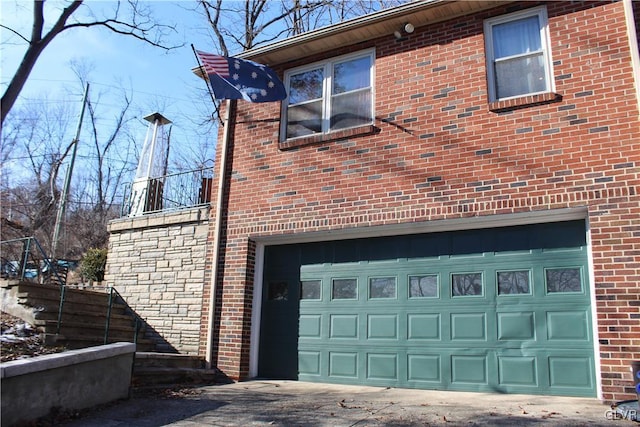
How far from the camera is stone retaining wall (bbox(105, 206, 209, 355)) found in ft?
29.9

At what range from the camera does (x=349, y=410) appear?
18.9 ft

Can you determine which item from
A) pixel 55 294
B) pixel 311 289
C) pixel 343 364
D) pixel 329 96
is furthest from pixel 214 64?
pixel 343 364

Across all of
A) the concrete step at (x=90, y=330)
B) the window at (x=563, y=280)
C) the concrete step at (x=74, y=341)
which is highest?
the window at (x=563, y=280)

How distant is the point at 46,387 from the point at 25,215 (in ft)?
61.9

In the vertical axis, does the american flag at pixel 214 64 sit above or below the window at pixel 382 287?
above

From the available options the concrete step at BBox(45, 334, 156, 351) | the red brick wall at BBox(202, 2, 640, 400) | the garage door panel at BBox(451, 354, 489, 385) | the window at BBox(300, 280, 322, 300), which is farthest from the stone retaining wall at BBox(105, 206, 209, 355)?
the garage door panel at BBox(451, 354, 489, 385)

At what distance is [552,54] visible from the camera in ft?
22.7

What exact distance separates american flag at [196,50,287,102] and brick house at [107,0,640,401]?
0.41 m

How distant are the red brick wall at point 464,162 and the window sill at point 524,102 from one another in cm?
7

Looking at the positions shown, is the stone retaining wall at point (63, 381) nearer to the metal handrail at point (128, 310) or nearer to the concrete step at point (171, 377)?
the concrete step at point (171, 377)

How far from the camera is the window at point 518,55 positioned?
23.1 ft

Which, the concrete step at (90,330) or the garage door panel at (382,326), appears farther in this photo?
the concrete step at (90,330)

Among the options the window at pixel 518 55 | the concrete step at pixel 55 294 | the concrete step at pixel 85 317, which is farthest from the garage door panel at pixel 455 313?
the concrete step at pixel 55 294

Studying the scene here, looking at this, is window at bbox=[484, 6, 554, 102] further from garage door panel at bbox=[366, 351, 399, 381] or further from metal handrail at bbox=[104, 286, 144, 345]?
metal handrail at bbox=[104, 286, 144, 345]
